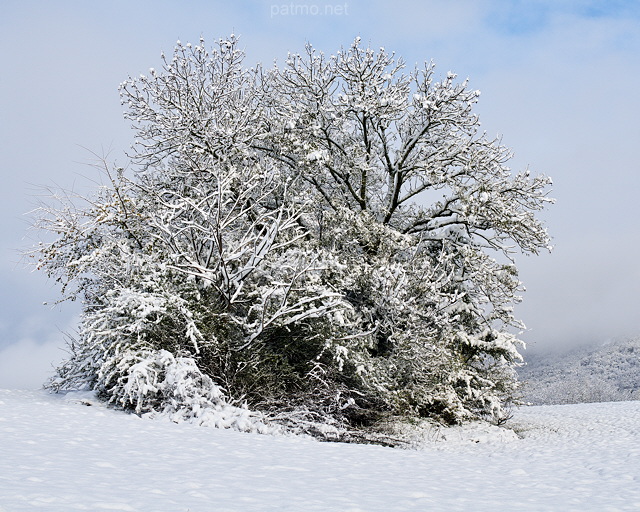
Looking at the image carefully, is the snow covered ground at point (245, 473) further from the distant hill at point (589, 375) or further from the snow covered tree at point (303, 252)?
the distant hill at point (589, 375)

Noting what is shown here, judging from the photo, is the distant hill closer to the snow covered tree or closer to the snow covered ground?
the snow covered tree

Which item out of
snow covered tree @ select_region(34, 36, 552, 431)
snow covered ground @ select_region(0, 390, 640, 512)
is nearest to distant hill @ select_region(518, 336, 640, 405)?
snow covered tree @ select_region(34, 36, 552, 431)

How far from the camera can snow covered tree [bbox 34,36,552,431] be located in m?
11.0

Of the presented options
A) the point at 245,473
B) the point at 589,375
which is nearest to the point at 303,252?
the point at 245,473

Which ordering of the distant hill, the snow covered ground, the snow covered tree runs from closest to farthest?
the snow covered ground → the snow covered tree → the distant hill

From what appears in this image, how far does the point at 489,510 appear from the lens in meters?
4.77

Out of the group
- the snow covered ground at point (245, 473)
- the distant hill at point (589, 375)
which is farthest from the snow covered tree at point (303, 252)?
the distant hill at point (589, 375)

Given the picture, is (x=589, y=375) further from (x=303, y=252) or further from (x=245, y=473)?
(x=245, y=473)

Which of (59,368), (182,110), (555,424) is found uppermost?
(182,110)

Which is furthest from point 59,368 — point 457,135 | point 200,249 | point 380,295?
point 457,135

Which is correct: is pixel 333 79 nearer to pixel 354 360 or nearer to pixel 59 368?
pixel 354 360

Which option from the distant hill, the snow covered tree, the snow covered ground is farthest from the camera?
the distant hill

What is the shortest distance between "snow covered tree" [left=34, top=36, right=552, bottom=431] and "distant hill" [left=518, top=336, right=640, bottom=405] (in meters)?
38.1

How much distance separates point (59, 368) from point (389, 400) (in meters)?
7.42
